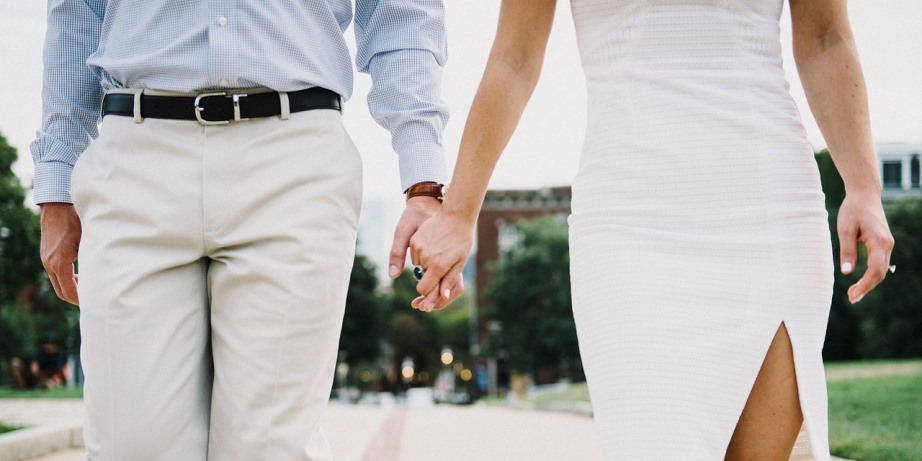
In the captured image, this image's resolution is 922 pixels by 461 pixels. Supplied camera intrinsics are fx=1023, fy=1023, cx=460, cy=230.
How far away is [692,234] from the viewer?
6.49ft

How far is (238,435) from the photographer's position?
225 centimetres

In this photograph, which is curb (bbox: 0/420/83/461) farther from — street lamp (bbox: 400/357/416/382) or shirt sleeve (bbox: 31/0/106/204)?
street lamp (bbox: 400/357/416/382)

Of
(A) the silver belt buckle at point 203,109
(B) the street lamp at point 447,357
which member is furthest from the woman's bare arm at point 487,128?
(B) the street lamp at point 447,357

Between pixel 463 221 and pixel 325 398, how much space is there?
532 mm

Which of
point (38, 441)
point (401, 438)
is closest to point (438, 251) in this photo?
point (38, 441)

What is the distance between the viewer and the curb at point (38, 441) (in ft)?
21.4

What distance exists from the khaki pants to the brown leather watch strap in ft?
0.99

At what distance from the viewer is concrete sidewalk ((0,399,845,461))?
7.16 meters

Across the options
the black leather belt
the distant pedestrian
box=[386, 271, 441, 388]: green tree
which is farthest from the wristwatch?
box=[386, 271, 441, 388]: green tree

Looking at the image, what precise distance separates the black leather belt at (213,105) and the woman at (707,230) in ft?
2.22

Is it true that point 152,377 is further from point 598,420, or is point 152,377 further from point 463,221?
point 598,420

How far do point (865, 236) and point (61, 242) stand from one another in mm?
1867

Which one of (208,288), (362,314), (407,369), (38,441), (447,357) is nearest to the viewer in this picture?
(208,288)

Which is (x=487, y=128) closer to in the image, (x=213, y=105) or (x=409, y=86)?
(x=409, y=86)
